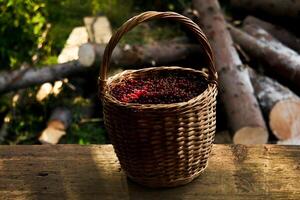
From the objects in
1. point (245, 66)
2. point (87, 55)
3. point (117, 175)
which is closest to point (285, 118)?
point (245, 66)

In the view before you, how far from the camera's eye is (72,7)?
4.31 meters

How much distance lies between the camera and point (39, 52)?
3773 mm

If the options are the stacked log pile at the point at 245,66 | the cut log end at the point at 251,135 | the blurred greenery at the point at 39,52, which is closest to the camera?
the cut log end at the point at 251,135

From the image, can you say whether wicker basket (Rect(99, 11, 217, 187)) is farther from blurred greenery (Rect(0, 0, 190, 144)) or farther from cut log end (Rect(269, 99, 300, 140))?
blurred greenery (Rect(0, 0, 190, 144))

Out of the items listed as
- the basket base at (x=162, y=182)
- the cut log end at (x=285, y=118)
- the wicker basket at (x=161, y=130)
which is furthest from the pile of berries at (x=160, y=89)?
the cut log end at (x=285, y=118)

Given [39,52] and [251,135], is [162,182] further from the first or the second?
[39,52]

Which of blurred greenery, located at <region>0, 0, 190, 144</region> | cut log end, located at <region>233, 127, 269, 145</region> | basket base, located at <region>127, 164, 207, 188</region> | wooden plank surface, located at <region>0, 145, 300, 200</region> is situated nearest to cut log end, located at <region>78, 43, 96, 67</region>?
blurred greenery, located at <region>0, 0, 190, 144</region>

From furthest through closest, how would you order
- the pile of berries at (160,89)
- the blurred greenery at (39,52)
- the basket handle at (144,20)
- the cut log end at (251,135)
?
1. the blurred greenery at (39,52)
2. the cut log end at (251,135)
3. the pile of berries at (160,89)
4. the basket handle at (144,20)

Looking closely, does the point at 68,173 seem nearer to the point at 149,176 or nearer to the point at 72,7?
the point at 149,176

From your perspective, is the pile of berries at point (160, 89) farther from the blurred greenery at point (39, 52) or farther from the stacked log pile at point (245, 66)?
the blurred greenery at point (39, 52)

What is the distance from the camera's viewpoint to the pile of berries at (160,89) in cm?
136

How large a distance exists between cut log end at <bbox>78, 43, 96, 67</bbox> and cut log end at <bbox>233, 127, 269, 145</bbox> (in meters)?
1.23

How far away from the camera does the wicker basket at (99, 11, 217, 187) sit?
1248 millimetres

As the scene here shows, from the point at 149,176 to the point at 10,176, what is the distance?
1.56 feet
